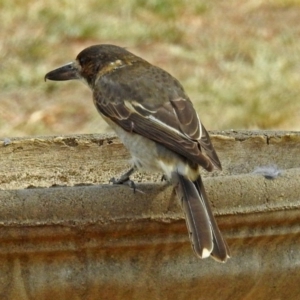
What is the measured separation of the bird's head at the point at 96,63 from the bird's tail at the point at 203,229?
1333 millimetres

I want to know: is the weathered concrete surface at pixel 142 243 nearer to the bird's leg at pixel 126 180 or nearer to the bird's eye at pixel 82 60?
the bird's leg at pixel 126 180

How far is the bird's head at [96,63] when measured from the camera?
4402mm

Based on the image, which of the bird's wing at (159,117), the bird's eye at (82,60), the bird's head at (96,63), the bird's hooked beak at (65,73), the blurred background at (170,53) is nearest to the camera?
the bird's wing at (159,117)

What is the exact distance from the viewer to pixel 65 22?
9.01m

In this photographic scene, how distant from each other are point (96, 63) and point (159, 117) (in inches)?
33.6

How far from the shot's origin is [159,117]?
3.70m

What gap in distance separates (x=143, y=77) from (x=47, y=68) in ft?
13.5

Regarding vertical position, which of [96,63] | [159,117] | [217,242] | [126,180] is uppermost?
[96,63]

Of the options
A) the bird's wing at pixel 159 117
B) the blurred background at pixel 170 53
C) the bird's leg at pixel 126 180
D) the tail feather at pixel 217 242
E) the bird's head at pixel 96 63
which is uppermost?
the blurred background at pixel 170 53

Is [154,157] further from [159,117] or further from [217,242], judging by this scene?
[217,242]

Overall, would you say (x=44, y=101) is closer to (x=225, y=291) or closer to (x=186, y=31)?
(x=186, y=31)

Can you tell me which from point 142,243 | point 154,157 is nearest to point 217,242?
point 142,243

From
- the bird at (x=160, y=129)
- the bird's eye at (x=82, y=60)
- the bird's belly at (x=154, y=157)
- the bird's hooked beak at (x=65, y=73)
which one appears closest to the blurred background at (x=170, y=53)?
the bird's hooked beak at (x=65, y=73)

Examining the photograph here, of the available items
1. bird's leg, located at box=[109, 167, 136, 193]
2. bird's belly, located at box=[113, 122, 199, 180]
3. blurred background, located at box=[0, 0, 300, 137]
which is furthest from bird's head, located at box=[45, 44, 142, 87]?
blurred background, located at box=[0, 0, 300, 137]
